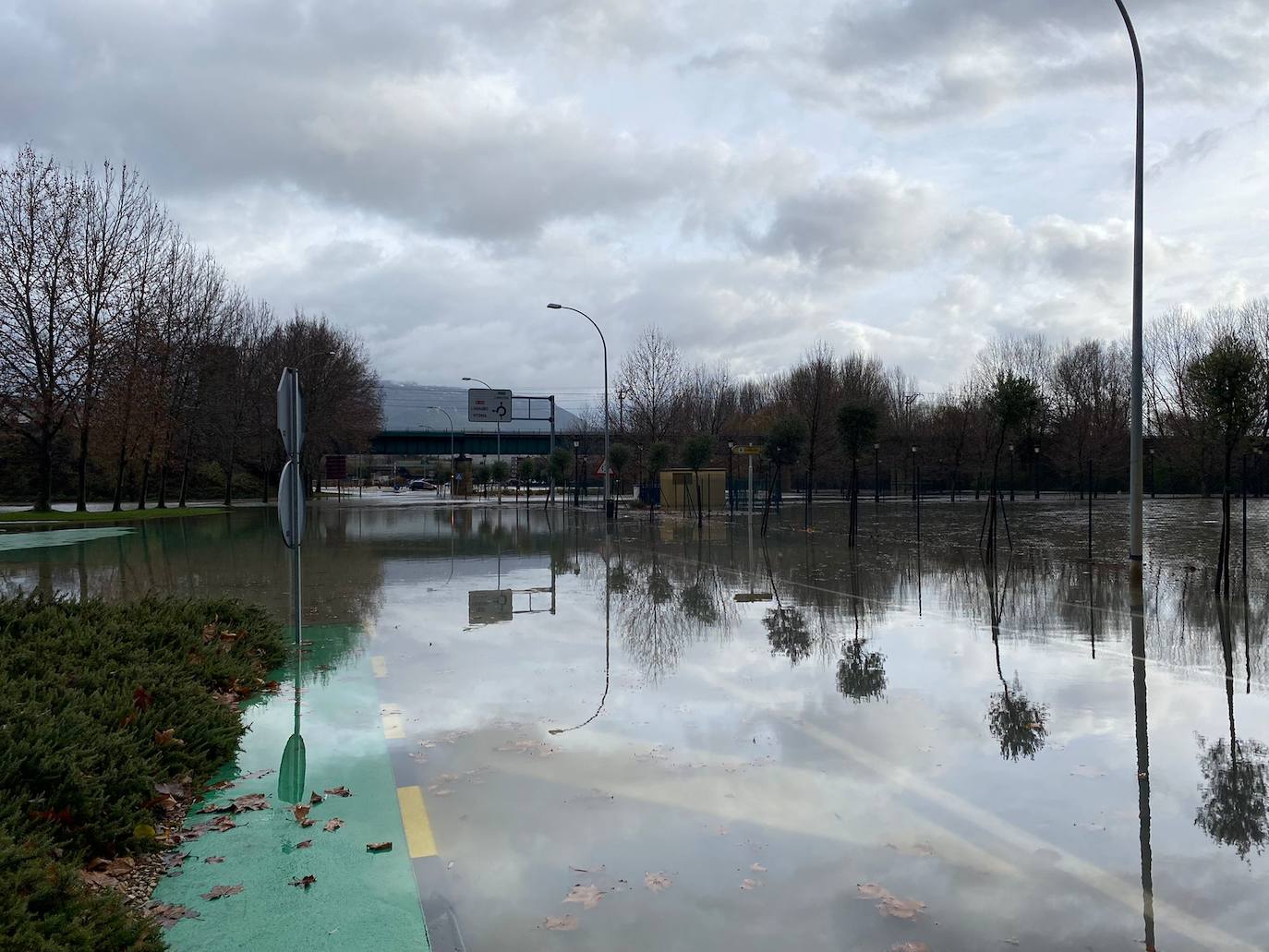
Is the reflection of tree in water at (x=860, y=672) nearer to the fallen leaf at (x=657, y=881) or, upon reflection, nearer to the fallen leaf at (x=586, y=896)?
the fallen leaf at (x=657, y=881)

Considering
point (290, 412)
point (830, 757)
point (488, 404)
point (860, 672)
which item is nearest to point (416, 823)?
point (830, 757)

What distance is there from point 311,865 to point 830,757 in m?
3.30

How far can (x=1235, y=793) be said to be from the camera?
5750 mm

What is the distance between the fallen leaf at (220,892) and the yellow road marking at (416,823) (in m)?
0.81

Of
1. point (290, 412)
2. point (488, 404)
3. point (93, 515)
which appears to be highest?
point (488, 404)

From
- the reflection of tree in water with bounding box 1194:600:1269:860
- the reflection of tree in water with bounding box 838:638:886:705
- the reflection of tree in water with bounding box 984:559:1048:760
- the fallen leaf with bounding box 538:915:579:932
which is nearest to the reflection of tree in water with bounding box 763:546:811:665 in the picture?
the reflection of tree in water with bounding box 838:638:886:705

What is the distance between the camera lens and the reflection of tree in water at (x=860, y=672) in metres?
8.34

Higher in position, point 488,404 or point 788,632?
point 488,404

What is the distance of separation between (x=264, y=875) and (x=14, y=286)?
4200 centimetres

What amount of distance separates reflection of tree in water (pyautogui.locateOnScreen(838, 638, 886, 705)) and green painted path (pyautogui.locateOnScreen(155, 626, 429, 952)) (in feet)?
12.6

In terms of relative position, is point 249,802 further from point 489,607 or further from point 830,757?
point 489,607

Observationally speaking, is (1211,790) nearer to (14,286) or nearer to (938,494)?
(14,286)

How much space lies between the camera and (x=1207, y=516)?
3891 cm

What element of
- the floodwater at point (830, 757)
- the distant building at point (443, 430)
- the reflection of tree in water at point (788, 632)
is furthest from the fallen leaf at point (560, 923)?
the distant building at point (443, 430)
